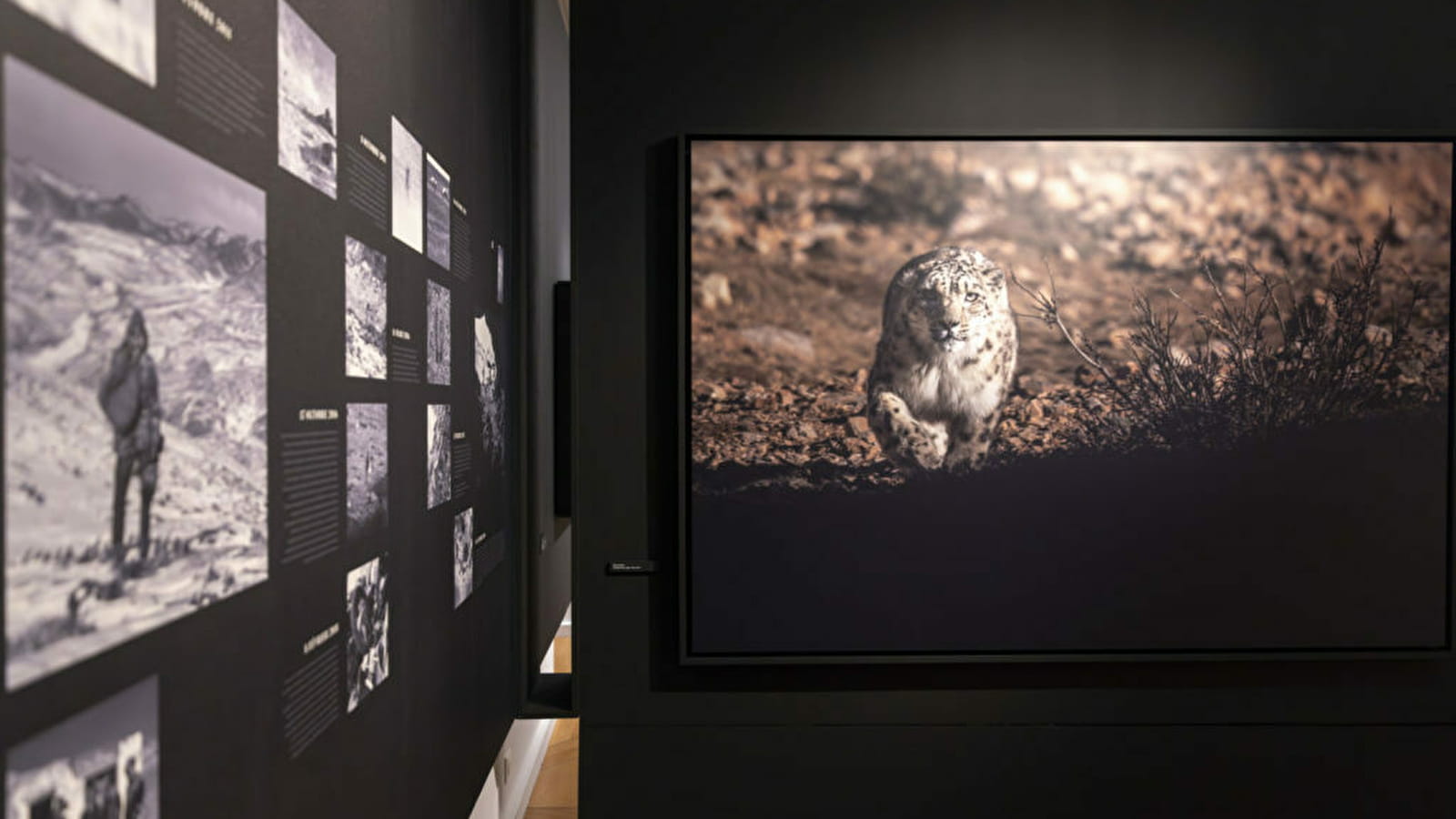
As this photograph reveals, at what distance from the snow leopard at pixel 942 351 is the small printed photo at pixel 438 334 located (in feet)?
3.48

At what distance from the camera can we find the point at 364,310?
3.87 feet

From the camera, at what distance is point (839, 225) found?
2.26 metres

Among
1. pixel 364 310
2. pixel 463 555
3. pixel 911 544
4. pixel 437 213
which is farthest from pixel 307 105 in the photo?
pixel 911 544

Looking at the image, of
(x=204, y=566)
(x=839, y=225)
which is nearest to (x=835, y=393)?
(x=839, y=225)

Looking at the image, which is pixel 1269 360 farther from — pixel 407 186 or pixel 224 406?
pixel 224 406

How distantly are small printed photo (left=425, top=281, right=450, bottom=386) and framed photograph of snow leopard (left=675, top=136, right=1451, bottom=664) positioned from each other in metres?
0.74

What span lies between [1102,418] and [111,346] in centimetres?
216

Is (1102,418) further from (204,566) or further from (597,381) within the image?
(204,566)

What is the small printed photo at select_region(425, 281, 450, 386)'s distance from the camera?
1.52m

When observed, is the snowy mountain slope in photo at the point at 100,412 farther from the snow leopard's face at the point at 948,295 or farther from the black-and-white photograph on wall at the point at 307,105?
the snow leopard's face at the point at 948,295

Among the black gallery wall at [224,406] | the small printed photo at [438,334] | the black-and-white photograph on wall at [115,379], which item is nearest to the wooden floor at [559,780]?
the black gallery wall at [224,406]

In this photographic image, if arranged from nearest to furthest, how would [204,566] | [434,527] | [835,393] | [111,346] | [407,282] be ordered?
[111,346] < [204,566] < [407,282] < [434,527] < [835,393]

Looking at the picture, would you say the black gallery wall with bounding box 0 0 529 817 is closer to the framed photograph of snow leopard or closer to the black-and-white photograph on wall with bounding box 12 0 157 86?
the black-and-white photograph on wall with bounding box 12 0 157 86

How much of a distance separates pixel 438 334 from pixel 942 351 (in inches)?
48.9
